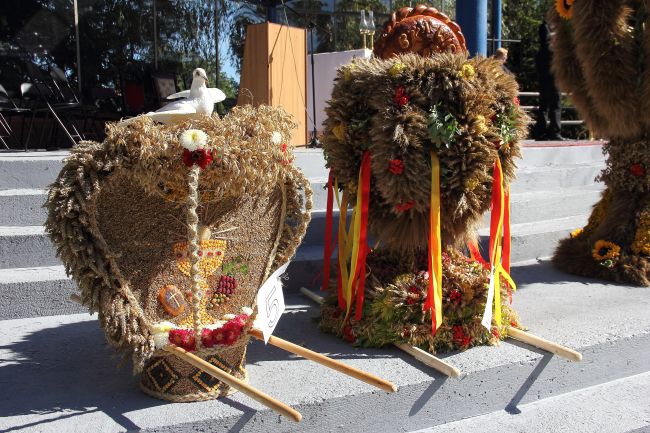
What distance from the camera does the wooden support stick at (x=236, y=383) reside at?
192cm

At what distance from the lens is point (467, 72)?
2.60 meters

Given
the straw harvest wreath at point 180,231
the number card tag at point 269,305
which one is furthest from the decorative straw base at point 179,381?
the number card tag at point 269,305

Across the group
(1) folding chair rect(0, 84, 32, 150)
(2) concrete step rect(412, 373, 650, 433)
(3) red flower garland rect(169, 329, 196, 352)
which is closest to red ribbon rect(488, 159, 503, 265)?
(2) concrete step rect(412, 373, 650, 433)

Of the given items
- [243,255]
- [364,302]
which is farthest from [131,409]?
[364,302]

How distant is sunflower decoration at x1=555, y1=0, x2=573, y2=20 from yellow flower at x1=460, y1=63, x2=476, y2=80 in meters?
1.62

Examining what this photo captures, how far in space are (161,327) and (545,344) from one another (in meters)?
1.57

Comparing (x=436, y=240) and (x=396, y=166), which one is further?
(x=436, y=240)

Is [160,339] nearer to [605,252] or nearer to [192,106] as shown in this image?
[192,106]

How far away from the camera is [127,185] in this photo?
2.19m

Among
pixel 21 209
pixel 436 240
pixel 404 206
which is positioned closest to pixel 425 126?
pixel 404 206

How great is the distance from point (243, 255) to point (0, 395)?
97 centimetres

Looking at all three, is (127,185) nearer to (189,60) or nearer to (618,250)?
(618,250)

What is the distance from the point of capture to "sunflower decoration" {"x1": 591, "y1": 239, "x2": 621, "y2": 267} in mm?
4055

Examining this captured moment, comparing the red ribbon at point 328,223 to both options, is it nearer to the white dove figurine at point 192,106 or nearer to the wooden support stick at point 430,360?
the wooden support stick at point 430,360
